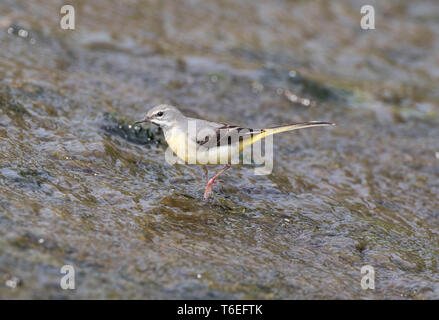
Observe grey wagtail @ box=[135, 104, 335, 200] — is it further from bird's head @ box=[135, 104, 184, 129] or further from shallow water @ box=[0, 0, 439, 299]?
shallow water @ box=[0, 0, 439, 299]

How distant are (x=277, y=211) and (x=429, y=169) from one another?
3.85 m

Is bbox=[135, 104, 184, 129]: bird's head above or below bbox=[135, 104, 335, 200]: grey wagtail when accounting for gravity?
above

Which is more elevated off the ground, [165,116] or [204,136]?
[165,116]

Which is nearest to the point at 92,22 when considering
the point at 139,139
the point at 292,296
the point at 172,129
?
the point at 139,139

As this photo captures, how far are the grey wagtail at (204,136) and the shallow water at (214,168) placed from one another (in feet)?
1.76

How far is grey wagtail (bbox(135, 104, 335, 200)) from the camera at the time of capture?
7.11 meters

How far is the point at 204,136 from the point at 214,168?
1314 millimetres

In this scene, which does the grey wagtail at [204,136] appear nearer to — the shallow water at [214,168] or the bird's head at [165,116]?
the bird's head at [165,116]

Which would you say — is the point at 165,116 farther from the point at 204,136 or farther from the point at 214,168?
A: the point at 214,168

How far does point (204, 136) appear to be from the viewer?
7.30m

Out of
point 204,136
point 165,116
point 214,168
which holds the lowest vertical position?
point 214,168

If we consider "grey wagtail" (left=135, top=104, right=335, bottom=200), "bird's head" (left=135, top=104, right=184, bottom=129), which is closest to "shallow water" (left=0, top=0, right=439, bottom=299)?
"grey wagtail" (left=135, top=104, right=335, bottom=200)

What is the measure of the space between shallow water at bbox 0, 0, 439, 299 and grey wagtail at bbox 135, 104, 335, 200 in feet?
1.76

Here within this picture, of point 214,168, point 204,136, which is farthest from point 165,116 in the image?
point 214,168
